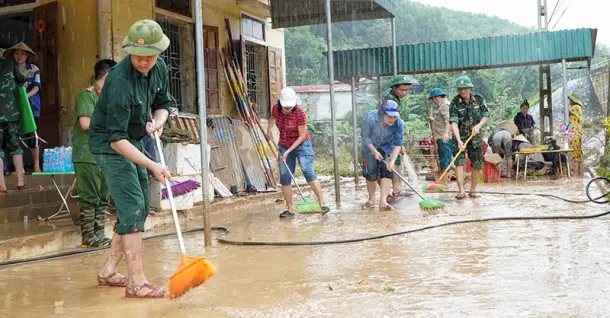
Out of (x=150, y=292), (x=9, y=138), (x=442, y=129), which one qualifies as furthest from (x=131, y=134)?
(x=442, y=129)

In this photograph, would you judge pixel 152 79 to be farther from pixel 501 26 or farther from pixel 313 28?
pixel 501 26

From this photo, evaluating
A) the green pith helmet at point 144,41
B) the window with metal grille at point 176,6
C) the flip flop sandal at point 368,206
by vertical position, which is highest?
the window with metal grille at point 176,6

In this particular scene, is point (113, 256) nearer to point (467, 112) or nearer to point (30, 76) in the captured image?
point (30, 76)

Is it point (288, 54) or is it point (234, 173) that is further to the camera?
point (288, 54)

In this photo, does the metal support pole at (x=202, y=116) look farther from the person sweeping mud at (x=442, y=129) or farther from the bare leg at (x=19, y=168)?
the person sweeping mud at (x=442, y=129)

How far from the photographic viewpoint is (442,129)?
36.2 ft

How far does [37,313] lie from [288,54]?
135 feet

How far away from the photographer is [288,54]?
144 feet

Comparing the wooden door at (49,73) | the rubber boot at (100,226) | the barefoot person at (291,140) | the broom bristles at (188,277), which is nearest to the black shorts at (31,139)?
the wooden door at (49,73)

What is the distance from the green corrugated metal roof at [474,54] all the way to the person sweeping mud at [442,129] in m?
3.62

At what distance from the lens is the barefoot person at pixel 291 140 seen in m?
7.70

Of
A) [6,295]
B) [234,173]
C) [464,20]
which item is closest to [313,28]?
[464,20]

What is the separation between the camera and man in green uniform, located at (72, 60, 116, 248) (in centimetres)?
541

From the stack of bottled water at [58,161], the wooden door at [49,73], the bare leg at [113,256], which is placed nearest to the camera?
the bare leg at [113,256]
